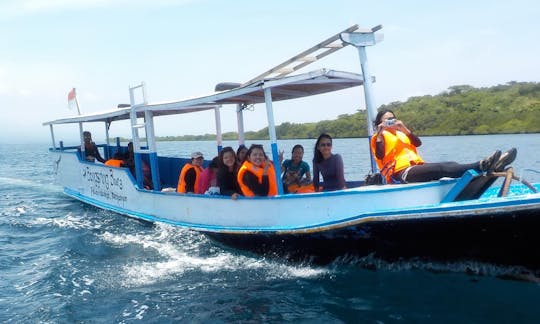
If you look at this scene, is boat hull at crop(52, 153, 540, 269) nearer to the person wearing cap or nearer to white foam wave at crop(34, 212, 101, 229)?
the person wearing cap

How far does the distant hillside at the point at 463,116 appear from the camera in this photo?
5484 centimetres

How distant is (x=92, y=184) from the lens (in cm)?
1197

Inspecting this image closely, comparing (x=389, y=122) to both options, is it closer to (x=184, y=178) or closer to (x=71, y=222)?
(x=184, y=178)

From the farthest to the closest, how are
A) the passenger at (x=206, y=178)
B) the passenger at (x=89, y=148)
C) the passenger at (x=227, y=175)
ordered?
the passenger at (x=89, y=148) → the passenger at (x=206, y=178) → the passenger at (x=227, y=175)

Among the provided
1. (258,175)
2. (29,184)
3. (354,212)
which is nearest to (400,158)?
(354,212)

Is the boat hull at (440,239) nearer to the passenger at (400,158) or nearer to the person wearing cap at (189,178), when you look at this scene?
the passenger at (400,158)

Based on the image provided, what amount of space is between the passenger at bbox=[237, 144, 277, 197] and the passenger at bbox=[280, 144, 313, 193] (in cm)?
104

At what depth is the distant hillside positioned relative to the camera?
54.8 metres

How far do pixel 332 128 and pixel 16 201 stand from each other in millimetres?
53280

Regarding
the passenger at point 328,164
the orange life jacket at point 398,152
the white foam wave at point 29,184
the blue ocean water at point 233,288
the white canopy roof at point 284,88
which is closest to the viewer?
the blue ocean water at point 233,288

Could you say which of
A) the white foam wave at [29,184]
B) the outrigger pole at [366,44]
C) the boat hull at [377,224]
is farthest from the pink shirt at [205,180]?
the white foam wave at [29,184]

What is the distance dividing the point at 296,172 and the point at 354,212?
2.46m

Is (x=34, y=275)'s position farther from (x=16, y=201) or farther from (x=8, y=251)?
(x=16, y=201)

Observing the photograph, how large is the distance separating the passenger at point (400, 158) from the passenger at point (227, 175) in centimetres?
253
